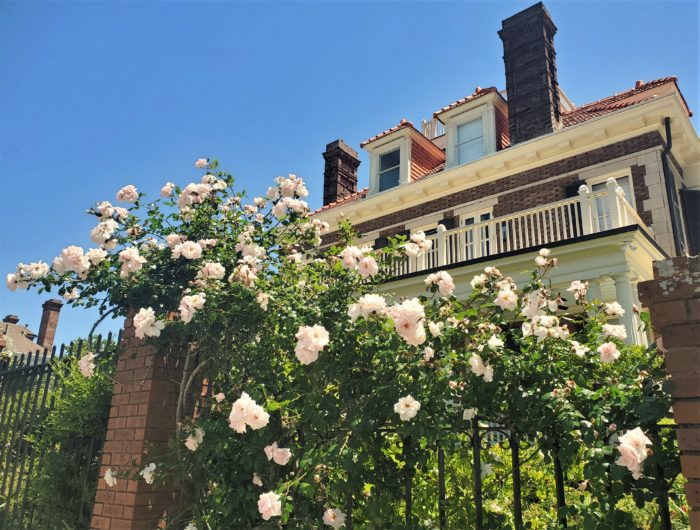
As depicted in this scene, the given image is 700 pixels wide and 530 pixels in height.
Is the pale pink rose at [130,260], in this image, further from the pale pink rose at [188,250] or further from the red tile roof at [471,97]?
the red tile roof at [471,97]

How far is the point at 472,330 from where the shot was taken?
2965 mm

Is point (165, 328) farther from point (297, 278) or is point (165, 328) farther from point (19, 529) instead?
point (19, 529)

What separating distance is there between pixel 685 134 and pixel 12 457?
49.6ft

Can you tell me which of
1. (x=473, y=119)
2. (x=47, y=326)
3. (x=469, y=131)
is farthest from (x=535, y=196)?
(x=47, y=326)

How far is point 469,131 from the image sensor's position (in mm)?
16531

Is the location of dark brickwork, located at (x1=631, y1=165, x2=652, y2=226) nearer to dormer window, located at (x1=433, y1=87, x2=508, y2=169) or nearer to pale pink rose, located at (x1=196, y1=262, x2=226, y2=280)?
dormer window, located at (x1=433, y1=87, x2=508, y2=169)

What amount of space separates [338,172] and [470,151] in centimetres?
676

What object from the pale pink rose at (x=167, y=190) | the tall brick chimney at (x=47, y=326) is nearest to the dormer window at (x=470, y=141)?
the pale pink rose at (x=167, y=190)

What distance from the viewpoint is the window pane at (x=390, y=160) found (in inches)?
721

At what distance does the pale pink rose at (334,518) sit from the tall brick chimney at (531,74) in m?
13.8

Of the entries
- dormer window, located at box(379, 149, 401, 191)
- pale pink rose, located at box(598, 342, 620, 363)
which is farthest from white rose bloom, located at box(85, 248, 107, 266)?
dormer window, located at box(379, 149, 401, 191)

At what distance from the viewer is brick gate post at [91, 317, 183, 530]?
3.56 m

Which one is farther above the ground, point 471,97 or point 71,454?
point 471,97

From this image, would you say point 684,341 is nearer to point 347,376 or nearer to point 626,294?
point 347,376
